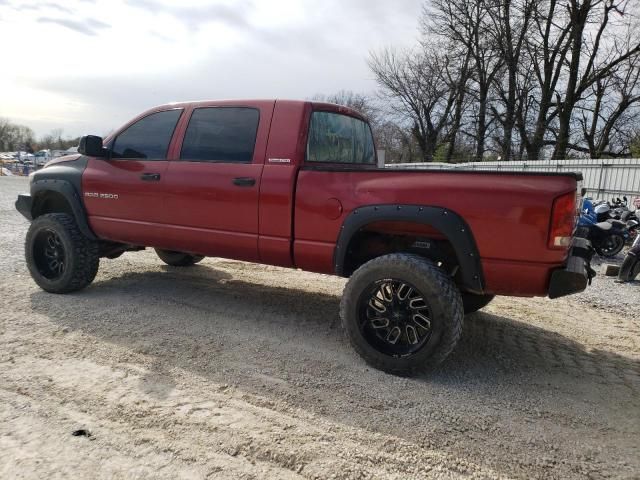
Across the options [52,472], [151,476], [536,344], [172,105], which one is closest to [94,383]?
[52,472]

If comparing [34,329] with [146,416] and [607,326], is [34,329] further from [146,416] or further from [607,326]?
[607,326]

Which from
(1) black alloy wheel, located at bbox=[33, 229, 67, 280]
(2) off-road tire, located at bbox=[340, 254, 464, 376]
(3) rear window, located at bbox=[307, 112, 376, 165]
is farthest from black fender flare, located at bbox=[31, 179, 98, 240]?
(2) off-road tire, located at bbox=[340, 254, 464, 376]

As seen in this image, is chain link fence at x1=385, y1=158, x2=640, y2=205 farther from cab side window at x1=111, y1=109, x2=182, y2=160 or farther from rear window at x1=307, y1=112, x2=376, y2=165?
cab side window at x1=111, y1=109, x2=182, y2=160

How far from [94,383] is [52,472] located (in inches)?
36.0

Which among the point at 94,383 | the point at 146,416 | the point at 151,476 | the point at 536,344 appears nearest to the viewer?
the point at 151,476

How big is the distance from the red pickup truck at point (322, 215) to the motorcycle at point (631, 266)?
394cm

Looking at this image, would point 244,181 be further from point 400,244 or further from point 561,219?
point 561,219

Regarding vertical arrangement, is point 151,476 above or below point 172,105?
below

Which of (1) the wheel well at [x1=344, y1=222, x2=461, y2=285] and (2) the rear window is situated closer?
(1) the wheel well at [x1=344, y1=222, x2=461, y2=285]

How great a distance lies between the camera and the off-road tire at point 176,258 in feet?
21.2

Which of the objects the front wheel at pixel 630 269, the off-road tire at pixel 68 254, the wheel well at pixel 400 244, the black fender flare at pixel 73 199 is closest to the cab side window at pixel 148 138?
the black fender flare at pixel 73 199

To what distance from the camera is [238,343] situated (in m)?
3.89

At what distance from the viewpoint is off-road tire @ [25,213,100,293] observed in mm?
4910

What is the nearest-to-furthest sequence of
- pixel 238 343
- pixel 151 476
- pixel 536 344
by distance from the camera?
1. pixel 151 476
2. pixel 238 343
3. pixel 536 344
